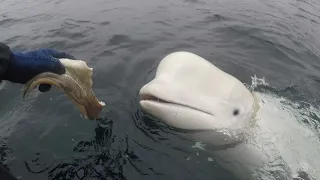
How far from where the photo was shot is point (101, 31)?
34.2 ft

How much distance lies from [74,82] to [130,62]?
11.7ft

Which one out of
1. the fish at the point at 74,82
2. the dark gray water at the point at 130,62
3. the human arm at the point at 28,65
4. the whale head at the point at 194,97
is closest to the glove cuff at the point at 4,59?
the human arm at the point at 28,65

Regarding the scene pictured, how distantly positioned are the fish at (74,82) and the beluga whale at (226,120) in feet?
2.56

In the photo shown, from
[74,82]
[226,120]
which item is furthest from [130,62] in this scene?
[74,82]

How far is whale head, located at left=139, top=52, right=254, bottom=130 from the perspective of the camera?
5074mm

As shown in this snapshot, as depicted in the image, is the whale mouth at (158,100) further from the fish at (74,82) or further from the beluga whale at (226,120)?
the fish at (74,82)

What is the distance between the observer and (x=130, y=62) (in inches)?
322

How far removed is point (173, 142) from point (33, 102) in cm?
268

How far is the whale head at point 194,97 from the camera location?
5.07 metres

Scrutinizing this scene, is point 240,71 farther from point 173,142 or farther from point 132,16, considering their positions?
point 132,16

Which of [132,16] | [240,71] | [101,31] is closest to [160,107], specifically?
[240,71]

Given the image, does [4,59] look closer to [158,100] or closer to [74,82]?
[74,82]

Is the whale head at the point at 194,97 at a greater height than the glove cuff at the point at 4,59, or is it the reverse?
the glove cuff at the point at 4,59

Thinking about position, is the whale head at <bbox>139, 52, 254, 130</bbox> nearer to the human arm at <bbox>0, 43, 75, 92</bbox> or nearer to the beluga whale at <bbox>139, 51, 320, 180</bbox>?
the beluga whale at <bbox>139, 51, 320, 180</bbox>
